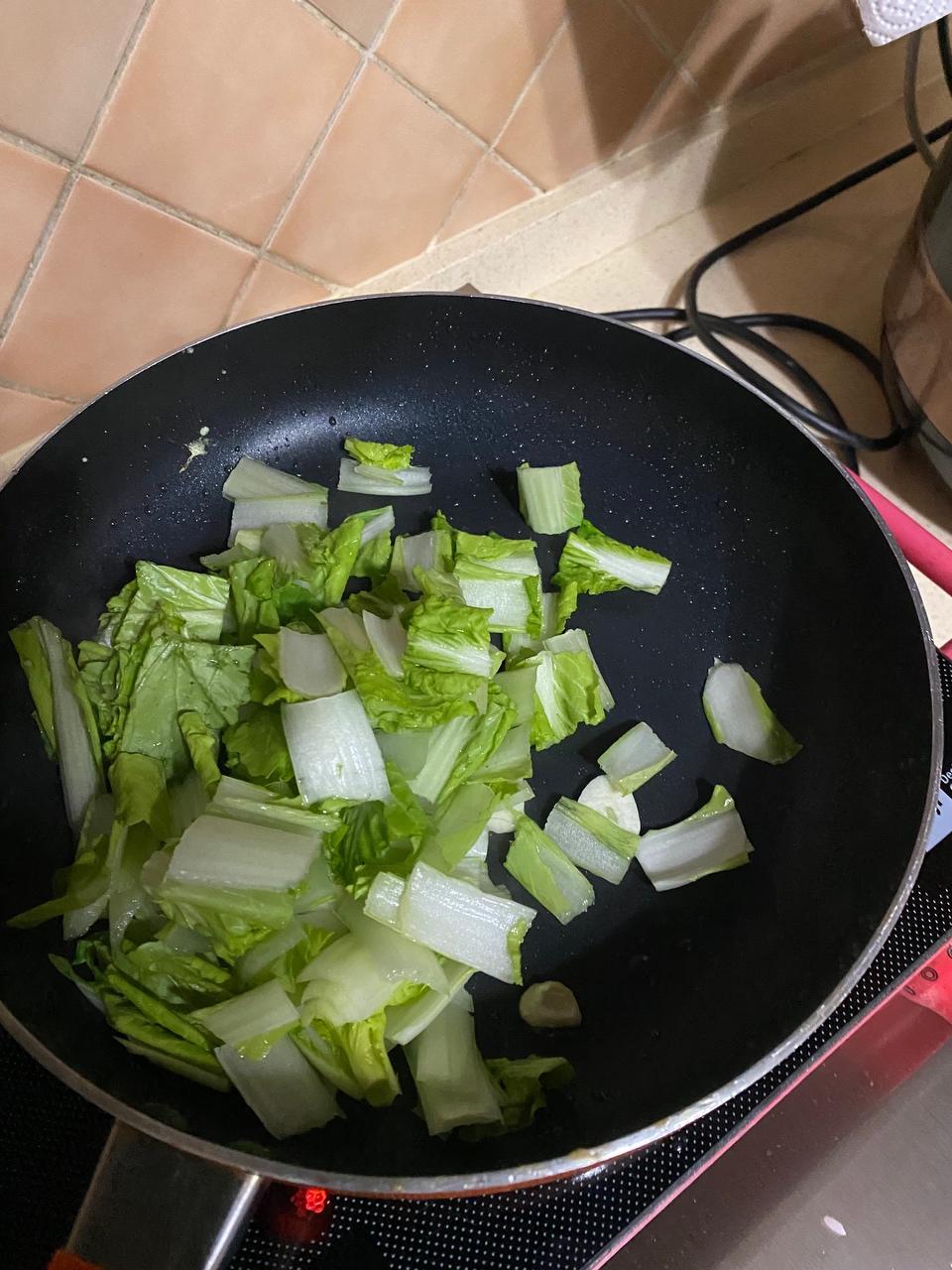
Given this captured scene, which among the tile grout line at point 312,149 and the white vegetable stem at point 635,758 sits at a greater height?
the tile grout line at point 312,149

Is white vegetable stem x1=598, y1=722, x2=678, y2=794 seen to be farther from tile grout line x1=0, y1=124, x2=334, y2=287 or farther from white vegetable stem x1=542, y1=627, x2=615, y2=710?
tile grout line x1=0, y1=124, x2=334, y2=287

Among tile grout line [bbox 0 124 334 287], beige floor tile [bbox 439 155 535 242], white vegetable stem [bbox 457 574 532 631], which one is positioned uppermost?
beige floor tile [bbox 439 155 535 242]

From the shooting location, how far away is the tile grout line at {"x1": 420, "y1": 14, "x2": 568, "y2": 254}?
1027 millimetres

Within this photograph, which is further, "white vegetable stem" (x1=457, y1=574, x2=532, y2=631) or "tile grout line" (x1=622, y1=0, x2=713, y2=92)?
"tile grout line" (x1=622, y1=0, x2=713, y2=92)

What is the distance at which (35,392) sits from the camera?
3.18ft

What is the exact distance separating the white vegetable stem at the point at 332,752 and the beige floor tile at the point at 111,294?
1.49ft

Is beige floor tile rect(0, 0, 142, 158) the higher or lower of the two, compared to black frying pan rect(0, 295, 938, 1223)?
higher

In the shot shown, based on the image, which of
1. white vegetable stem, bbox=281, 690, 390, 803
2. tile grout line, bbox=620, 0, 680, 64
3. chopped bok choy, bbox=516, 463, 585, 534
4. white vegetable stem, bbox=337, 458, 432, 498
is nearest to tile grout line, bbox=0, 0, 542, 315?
tile grout line, bbox=620, 0, 680, 64

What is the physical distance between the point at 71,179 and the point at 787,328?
87cm

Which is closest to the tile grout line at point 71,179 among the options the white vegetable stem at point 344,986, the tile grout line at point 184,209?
the tile grout line at point 184,209

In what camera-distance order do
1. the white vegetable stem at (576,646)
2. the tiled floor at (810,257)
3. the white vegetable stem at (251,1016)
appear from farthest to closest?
the tiled floor at (810,257) < the white vegetable stem at (576,646) < the white vegetable stem at (251,1016)

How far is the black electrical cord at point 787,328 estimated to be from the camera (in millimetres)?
1090

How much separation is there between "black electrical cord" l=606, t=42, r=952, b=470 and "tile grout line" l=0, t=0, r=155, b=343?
56cm

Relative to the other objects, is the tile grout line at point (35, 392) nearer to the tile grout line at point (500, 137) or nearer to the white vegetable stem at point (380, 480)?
the white vegetable stem at point (380, 480)
